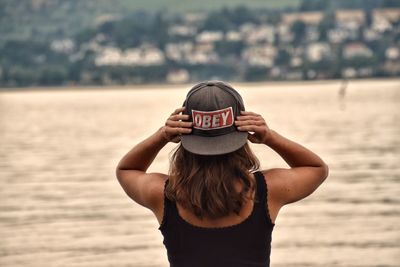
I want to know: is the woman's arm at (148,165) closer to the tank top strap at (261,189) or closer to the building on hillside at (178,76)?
the tank top strap at (261,189)

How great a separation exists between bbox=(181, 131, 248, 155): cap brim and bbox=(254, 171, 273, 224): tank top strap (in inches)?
6.3

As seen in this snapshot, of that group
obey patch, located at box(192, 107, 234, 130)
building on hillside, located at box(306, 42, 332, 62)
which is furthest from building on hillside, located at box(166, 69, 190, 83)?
obey patch, located at box(192, 107, 234, 130)


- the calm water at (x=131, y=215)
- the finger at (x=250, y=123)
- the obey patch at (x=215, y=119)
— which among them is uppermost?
the obey patch at (x=215, y=119)

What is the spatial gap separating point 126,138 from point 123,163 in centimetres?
3927

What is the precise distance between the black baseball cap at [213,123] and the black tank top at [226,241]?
199 mm

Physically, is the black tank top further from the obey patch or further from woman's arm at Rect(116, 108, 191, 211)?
the obey patch

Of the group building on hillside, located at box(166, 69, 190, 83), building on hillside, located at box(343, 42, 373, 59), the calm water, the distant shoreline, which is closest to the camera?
the calm water

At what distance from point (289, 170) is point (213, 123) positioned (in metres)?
0.36

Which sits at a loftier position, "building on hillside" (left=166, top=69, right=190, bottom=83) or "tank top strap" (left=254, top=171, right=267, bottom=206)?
"tank top strap" (left=254, top=171, right=267, bottom=206)

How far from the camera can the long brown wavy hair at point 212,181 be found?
162 inches

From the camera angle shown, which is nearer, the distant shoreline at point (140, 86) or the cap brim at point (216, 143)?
the cap brim at point (216, 143)

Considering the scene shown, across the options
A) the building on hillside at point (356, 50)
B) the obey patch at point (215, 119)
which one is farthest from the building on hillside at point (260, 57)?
the obey patch at point (215, 119)

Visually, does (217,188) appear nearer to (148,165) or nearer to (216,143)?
(216,143)

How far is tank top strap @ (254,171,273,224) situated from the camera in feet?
13.8
